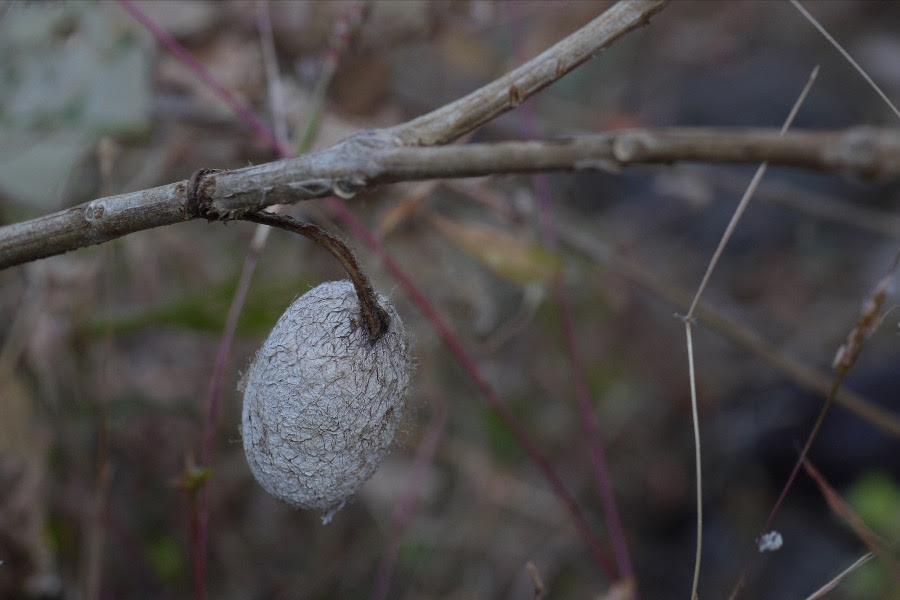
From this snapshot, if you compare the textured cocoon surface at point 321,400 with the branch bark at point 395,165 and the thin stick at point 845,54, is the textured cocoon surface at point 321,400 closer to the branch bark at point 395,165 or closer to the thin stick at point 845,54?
the branch bark at point 395,165

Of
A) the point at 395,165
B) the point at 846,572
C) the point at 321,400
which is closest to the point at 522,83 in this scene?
the point at 395,165

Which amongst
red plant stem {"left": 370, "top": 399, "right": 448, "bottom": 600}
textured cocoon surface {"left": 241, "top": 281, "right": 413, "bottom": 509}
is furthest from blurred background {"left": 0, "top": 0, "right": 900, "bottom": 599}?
textured cocoon surface {"left": 241, "top": 281, "right": 413, "bottom": 509}

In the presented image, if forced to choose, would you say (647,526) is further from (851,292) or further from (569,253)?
(851,292)

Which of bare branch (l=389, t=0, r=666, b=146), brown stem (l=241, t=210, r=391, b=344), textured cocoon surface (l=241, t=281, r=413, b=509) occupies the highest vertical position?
bare branch (l=389, t=0, r=666, b=146)

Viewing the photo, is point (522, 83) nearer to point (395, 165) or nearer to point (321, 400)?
point (395, 165)

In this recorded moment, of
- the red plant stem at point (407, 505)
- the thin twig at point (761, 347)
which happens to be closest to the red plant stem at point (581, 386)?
the thin twig at point (761, 347)

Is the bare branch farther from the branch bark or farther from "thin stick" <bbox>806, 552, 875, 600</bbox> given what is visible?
"thin stick" <bbox>806, 552, 875, 600</bbox>
